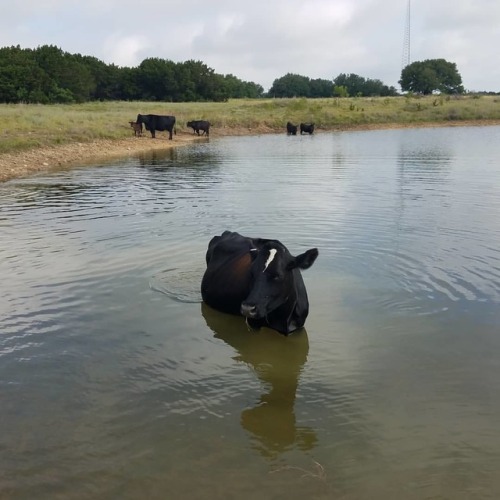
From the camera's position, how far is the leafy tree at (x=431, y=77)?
13625 cm

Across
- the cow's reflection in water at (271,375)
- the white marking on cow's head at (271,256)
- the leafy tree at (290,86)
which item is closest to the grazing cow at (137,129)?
the cow's reflection in water at (271,375)

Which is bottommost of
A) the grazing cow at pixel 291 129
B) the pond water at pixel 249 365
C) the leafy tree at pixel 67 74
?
the pond water at pixel 249 365

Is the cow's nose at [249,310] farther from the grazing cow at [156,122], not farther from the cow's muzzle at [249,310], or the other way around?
the grazing cow at [156,122]

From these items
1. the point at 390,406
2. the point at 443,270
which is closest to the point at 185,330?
the point at 390,406

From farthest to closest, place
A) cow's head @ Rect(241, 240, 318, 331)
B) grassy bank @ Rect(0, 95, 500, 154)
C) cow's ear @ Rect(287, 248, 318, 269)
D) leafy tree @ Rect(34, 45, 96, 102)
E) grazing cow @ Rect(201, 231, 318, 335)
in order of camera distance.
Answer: leafy tree @ Rect(34, 45, 96, 102)
grassy bank @ Rect(0, 95, 500, 154)
cow's ear @ Rect(287, 248, 318, 269)
grazing cow @ Rect(201, 231, 318, 335)
cow's head @ Rect(241, 240, 318, 331)

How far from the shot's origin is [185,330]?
700 cm

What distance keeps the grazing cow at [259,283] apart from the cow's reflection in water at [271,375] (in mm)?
174

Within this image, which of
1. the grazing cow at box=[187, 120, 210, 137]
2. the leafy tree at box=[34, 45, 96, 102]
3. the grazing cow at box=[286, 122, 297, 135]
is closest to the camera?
the grazing cow at box=[187, 120, 210, 137]

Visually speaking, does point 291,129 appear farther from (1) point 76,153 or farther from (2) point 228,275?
(2) point 228,275

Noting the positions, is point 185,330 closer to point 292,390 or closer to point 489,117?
point 292,390

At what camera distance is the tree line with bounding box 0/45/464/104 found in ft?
247

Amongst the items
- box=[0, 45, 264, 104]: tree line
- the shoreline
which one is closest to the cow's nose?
the shoreline

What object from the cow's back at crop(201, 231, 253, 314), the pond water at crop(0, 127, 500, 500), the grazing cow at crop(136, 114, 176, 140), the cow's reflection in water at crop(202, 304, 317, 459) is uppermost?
the grazing cow at crop(136, 114, 176, 140)

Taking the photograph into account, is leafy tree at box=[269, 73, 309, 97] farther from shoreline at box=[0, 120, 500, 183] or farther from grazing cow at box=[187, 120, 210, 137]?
shoreline at box=[0, 120, 500, 183]
